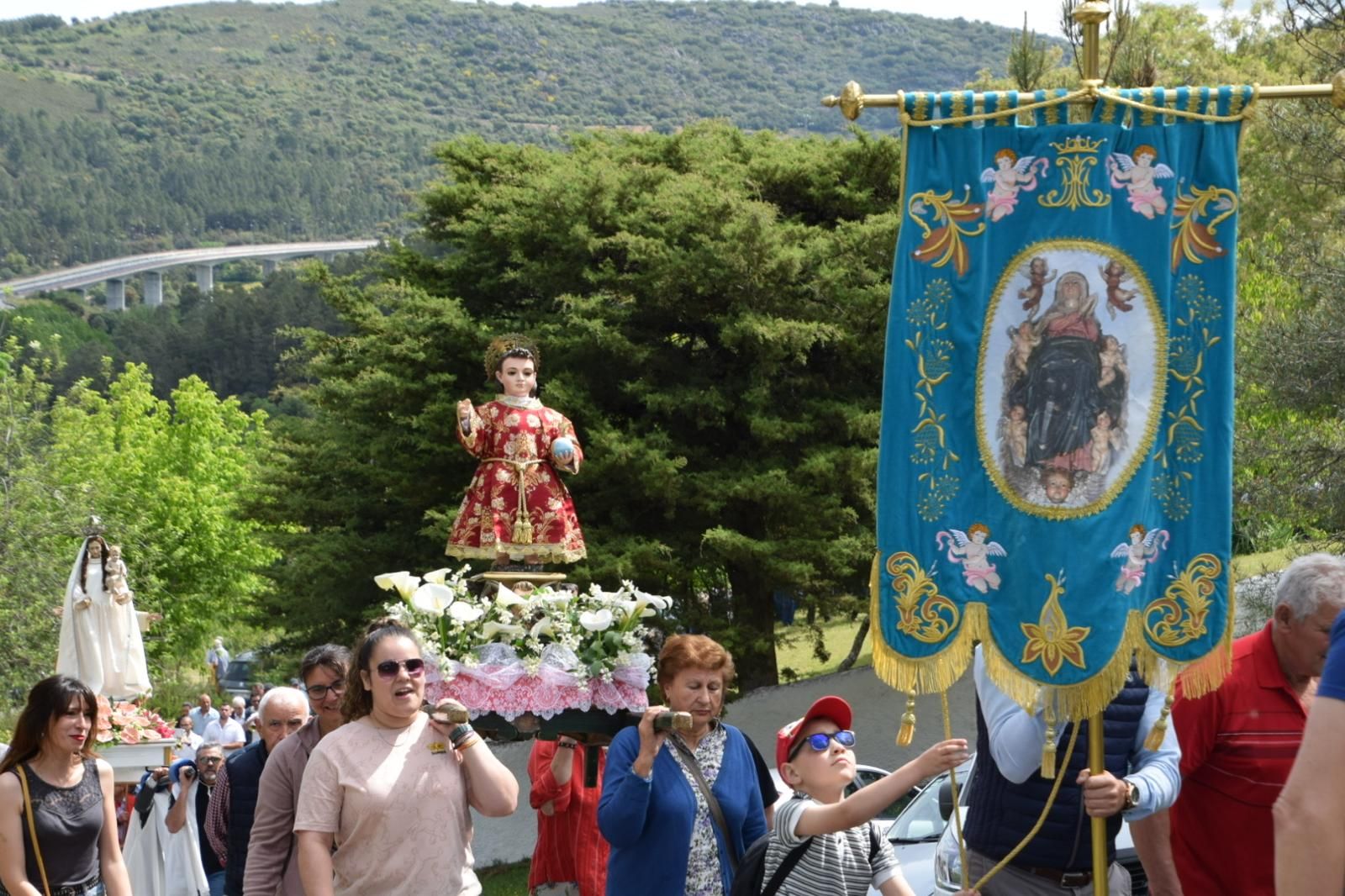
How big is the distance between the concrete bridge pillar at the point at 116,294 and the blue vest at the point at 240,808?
161 m

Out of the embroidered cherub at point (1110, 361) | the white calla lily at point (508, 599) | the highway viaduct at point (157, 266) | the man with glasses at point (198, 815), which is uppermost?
the embroidered cherub at point (1110, 361)

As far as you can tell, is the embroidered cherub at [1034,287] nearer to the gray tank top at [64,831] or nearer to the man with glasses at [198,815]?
the gray tank top at [64,831]

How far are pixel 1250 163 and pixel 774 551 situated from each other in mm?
8326

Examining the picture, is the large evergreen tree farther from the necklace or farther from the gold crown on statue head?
the necklace

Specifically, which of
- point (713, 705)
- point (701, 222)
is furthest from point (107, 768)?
point (701, 222)

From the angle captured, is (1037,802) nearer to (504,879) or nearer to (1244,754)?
(1244,754)

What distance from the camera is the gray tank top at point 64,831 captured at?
7629mm

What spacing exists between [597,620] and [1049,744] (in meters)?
2.71

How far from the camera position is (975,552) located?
657cm

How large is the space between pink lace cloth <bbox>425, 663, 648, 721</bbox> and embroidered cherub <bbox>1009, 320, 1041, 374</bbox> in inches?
100.0

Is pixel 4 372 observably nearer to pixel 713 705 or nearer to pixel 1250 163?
pixel 1250 163

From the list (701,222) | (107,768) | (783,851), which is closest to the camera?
(783,851)

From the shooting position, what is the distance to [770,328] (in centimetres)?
2566

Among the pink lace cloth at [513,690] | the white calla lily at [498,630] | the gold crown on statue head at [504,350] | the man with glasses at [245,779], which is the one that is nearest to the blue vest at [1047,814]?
the pink lace cloth at [513,690]
